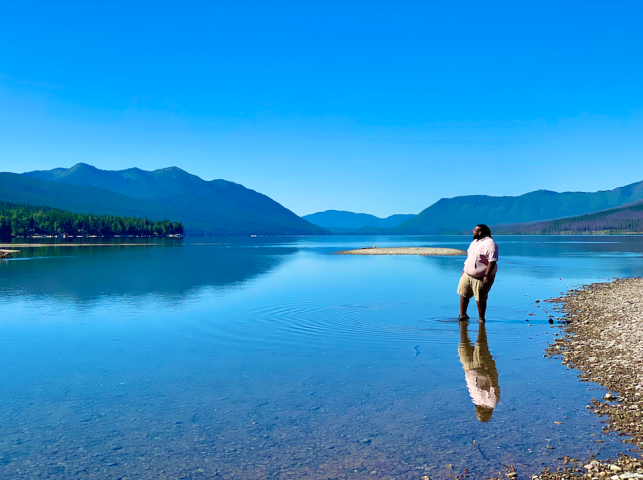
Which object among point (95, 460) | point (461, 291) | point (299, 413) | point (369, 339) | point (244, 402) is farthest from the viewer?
point (461, 291)

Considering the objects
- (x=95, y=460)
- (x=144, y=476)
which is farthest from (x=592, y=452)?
(x=95, y=460)

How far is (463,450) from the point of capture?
26.7 feet

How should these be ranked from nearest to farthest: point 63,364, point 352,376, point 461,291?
point 352,376 → point 63,364 → point 461,291

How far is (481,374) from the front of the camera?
1266 cm

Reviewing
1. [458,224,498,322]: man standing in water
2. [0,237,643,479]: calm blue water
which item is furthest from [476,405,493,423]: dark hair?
[458,224,498,322]: man standing in water

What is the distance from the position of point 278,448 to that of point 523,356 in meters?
9.00

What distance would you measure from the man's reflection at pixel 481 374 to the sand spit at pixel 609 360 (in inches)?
73.4

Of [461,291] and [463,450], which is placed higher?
[461,291]

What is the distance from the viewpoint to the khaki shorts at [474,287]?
18375 millimetres

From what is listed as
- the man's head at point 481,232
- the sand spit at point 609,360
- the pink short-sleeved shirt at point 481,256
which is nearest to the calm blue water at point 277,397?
the sand spit at point 609,360

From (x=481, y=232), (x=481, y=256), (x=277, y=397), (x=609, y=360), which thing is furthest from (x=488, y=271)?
(x=277, y=397)

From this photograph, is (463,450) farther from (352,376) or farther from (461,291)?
(461,291)

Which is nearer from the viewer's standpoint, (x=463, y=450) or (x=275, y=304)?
(x=463, y=450)

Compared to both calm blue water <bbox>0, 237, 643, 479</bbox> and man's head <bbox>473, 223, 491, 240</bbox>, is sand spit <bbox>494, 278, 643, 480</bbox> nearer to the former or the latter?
calm blue water <bbox>0, 237, 643, 479</bbox>
